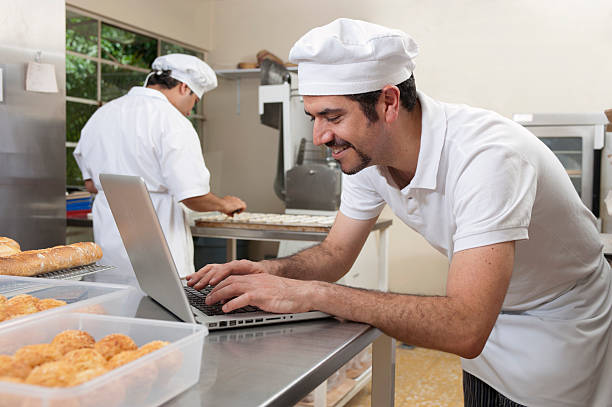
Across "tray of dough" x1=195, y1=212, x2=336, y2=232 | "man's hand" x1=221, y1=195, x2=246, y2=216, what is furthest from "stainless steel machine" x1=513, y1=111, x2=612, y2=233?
"man's hand" x1=221, y1=195, x2=246, y2=216

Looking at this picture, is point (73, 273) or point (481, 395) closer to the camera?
point (73, 273)

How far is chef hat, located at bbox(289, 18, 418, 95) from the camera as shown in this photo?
117 centimetres

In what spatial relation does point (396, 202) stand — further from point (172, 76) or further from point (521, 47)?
point (521, 47)

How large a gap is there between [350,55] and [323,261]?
1.78 feet

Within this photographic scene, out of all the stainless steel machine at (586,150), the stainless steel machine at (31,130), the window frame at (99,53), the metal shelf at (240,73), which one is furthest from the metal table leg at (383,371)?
the metal shelf at (240,73)

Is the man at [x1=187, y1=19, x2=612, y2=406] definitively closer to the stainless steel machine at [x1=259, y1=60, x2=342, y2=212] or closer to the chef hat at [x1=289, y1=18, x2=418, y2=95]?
the chef hat at [x1=289, y1=18, x2=418, y2=95]

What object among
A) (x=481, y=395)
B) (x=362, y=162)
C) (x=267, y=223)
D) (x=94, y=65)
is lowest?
(x=481, y=395)

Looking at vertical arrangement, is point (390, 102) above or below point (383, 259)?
above

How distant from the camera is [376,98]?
3.98ft

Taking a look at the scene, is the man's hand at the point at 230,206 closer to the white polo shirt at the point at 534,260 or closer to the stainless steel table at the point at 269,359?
the white polo shirt at the point at 534,260

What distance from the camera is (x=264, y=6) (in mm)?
5375

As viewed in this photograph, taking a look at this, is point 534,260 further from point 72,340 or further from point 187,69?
point 187,69

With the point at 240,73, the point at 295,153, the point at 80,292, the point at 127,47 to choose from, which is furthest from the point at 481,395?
the point at 240,73

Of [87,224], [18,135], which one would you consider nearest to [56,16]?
[18,135]
